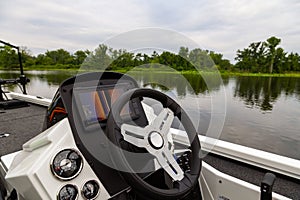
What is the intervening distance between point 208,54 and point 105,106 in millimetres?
586

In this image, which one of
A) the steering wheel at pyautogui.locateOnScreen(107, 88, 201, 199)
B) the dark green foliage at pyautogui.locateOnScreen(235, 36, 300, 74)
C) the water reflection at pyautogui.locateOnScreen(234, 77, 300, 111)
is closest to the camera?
the steering wheel at pyautogui.locateOnScreen(107, 88, 201, 199)

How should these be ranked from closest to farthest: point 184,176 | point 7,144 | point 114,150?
point 114,150 < point 184,176 < point 7,144

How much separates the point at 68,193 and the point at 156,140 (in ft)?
1.18

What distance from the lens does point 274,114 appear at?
9391 millimetres

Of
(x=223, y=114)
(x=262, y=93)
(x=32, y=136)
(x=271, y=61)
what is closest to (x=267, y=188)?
(x=223, y=114)

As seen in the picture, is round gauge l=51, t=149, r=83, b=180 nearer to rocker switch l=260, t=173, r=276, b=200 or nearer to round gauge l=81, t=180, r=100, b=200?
round gauge l=81, t=180, r=100, b=200

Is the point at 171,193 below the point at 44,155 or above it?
below

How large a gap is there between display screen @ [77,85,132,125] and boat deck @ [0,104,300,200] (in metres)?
0.70

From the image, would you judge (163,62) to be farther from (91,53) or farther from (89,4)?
(89,4)

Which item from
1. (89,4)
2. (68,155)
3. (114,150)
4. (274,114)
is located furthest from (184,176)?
(274,114)

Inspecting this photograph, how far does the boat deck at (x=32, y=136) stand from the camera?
102 centimetres

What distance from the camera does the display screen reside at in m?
0.84

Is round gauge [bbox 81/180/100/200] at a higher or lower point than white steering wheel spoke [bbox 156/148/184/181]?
lower

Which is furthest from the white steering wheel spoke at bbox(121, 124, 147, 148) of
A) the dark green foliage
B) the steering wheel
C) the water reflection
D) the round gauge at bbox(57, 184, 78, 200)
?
the dark green foliage
